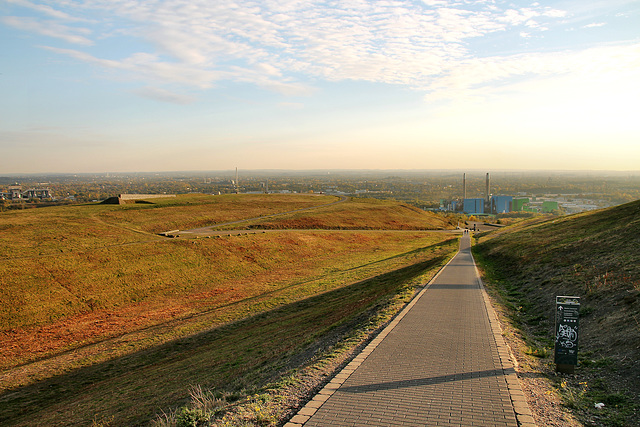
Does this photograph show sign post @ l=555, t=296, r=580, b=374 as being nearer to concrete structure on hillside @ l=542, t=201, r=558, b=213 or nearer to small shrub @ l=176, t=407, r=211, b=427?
small shrub @ l=176, t=407, r=211, b=427

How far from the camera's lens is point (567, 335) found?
7.07 meters

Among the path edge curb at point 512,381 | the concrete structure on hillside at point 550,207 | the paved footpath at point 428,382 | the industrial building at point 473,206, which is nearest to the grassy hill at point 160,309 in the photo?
the paved footpath at point 428,382

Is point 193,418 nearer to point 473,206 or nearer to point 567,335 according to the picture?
point 567,335

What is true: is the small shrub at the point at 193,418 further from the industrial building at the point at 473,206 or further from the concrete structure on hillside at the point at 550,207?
the industrial building at the point at 473,206

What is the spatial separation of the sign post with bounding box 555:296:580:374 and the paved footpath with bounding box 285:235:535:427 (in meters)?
0.99

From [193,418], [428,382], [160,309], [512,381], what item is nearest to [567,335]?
[512,381]

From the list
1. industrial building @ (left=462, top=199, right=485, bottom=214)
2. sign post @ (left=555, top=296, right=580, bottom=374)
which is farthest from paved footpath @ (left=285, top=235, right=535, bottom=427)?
industrial building @ (left=462, top=199, right=485, bottom=214)

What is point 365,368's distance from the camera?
7.04 m

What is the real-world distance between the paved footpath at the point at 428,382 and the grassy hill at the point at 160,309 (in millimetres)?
1324

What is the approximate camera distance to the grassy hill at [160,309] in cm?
985

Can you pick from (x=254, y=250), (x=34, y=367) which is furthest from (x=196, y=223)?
(x=34, y=367)

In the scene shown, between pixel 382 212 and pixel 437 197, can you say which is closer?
pixel 382 212

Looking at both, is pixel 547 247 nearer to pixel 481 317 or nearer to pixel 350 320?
pixel 481 317

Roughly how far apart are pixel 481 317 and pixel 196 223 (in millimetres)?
39187
